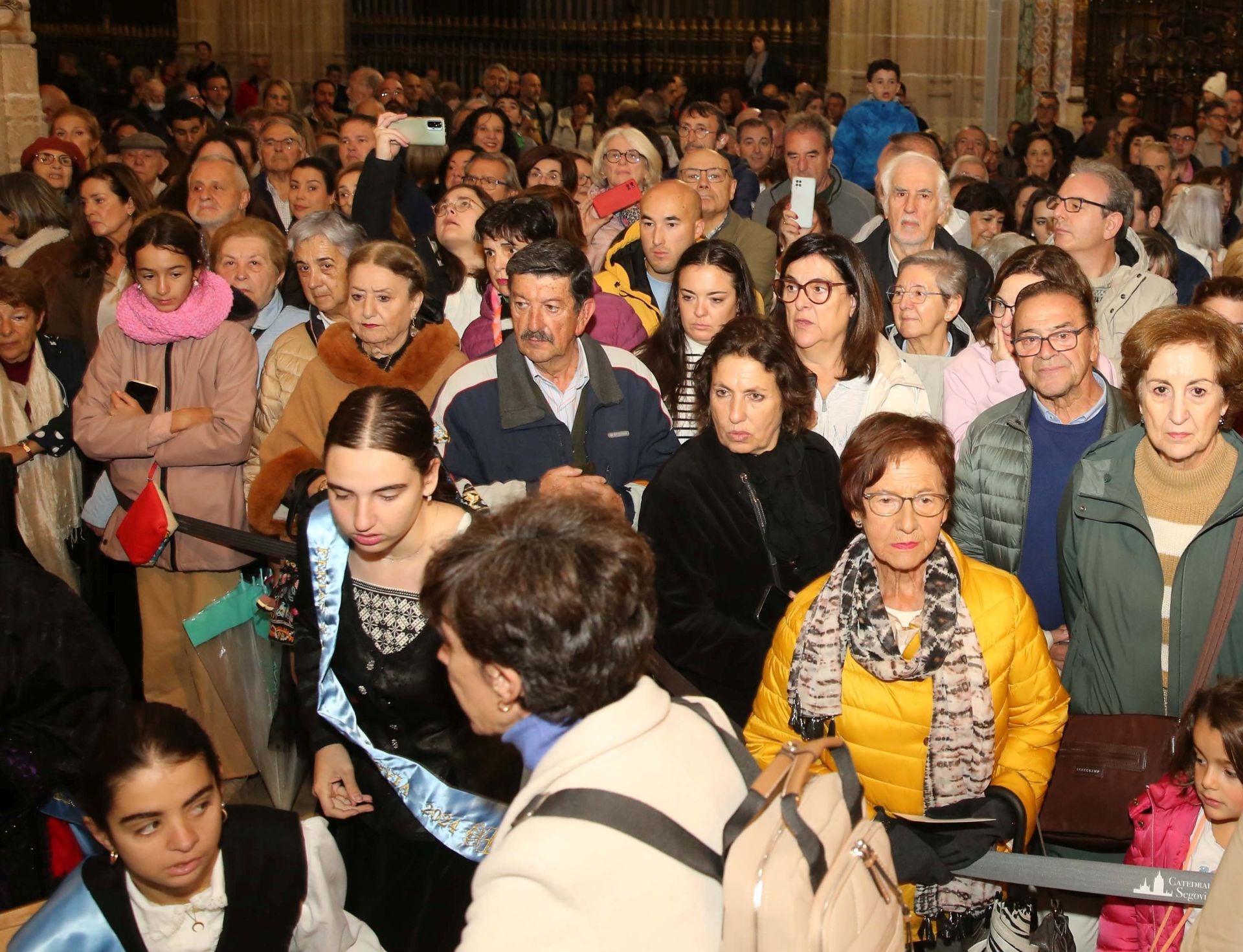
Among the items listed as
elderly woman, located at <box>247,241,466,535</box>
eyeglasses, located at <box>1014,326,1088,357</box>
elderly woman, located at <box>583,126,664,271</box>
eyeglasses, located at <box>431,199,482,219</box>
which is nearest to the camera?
eyeglasses, located at <box>1014,326,1088,357</box>

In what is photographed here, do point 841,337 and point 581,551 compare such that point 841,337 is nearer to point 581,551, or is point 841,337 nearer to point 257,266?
point 257,266

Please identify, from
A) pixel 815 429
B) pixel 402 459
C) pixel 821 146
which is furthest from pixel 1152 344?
pixel 821 146

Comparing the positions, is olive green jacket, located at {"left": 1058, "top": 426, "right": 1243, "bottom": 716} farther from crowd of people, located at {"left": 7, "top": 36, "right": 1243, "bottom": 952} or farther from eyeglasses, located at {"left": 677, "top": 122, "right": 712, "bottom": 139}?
eyeglasses, located at {"left": 677, "top": 122, "right": 712, "bottom": 139}

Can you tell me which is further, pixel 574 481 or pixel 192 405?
pixel 192 405

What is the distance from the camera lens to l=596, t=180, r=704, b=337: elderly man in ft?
18.3

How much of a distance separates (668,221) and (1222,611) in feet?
9.43

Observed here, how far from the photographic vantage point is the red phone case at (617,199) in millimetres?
6320

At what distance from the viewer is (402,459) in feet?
9.78

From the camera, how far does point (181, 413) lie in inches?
183

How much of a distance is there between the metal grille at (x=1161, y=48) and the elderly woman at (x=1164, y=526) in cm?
1649

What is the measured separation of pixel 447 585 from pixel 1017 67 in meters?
16.9

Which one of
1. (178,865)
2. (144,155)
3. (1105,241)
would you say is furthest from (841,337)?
(144,155)

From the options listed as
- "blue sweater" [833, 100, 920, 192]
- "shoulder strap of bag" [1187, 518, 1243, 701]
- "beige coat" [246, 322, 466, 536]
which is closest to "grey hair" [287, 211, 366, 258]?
"beige coat" [246, 322, 466, 536]

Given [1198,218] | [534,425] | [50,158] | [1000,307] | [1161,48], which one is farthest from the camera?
[1161,48]
